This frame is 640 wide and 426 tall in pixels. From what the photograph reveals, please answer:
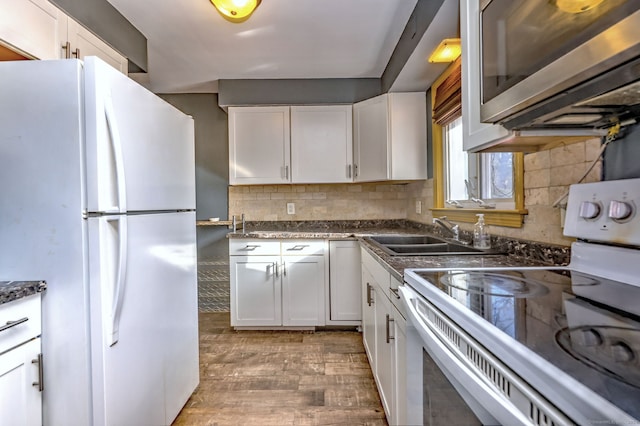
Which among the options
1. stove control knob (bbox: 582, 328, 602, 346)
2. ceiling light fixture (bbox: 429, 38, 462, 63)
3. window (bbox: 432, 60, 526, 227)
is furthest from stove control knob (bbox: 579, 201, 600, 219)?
ceiling light fixture (bbox: 429, 38, 462, 63)

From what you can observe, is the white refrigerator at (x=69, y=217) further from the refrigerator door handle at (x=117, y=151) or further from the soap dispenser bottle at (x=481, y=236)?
the soap dispenser bottle at (x=481, y=236)

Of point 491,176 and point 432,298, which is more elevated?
point 491,176

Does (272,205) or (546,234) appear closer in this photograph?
(546,234)

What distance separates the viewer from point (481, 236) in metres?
1.75

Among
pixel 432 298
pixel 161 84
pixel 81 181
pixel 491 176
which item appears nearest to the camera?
pixel 432 298

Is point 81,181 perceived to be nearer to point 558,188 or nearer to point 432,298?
point 432,298

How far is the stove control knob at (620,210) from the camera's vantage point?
88 centimetres

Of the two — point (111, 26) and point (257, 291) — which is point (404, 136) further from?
point (111, 26)

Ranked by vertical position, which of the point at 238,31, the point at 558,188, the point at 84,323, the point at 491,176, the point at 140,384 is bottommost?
the point at 140,384

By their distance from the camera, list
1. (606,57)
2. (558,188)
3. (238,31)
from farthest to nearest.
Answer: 1. (238,31)
2. (558,188)
3. (606,57)

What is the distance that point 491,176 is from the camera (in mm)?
1896

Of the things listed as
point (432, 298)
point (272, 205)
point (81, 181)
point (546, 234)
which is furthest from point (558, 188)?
point (272, 205)

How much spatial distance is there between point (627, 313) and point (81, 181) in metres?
1.59

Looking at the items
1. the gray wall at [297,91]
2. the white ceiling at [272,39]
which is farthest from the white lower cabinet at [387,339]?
the gray wall at [297,91]
